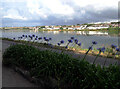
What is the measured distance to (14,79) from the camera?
389 cm

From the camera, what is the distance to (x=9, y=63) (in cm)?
483

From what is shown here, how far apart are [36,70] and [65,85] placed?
3.28ft

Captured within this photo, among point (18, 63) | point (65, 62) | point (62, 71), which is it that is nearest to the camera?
point (62, 71)

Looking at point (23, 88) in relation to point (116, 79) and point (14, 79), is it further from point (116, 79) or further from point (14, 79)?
point (116, 79)

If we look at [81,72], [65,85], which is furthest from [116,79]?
[65,85]

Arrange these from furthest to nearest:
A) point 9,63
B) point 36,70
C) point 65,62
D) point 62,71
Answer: point 9,63 → point 36,70 → point 65,62 → point 62,71

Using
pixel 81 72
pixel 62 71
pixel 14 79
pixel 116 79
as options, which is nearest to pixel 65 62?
pixel 62 71

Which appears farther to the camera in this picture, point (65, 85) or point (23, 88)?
point (23, 88)

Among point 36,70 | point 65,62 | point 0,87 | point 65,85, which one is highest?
point 65,62

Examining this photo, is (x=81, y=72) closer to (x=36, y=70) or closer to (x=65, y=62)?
(x=65, y=62)

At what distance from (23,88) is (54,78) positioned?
96 cm

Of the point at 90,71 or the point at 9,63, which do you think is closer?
the point at 90,71

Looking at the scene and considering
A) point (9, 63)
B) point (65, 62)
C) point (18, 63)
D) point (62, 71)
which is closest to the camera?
point (62, 71)

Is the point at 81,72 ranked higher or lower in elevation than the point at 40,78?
higher
